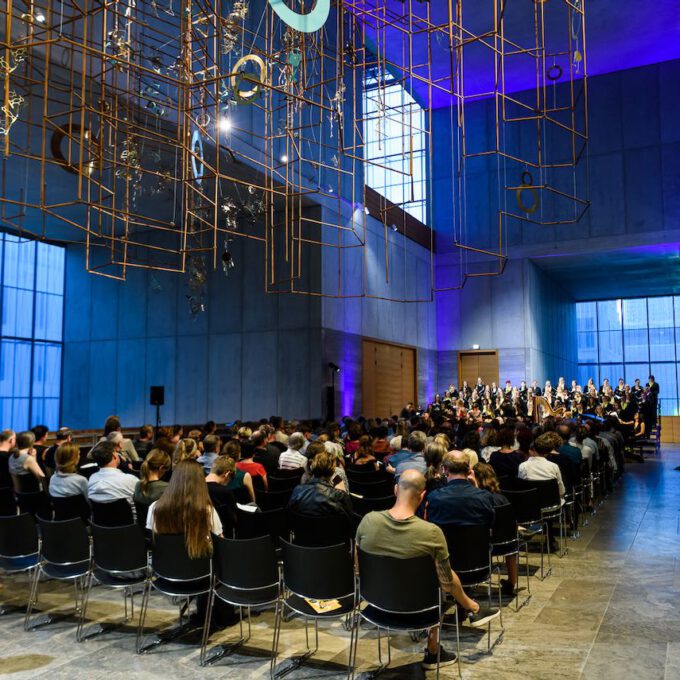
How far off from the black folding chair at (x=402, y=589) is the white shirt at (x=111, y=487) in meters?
2.55

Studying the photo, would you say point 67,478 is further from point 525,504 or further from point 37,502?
point 525,504

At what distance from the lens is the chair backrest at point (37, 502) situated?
576 cm

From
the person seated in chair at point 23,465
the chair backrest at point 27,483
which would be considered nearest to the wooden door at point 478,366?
the person seated in chair at point 23,465

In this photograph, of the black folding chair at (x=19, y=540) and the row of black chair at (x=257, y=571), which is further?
the black folding chair at (x=19, y=540)

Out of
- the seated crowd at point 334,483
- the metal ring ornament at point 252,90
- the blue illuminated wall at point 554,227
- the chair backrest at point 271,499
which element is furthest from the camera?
the blue illuminated wall at point 554,227

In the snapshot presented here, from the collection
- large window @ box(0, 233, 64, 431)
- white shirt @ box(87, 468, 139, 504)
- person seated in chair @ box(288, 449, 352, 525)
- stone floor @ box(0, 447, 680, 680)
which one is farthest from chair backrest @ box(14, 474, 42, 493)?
large window @ box(0, 233, 64, 431)

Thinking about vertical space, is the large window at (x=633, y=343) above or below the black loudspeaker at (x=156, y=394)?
above

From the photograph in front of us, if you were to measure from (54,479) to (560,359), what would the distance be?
24.6 m

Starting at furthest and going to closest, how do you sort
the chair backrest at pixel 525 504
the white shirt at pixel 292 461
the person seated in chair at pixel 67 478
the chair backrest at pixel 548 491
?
the white shirt at pixel 292 461
the chair backrest at pixel 548 491
the chair backrest at pixel 525 504
the person seated in chair at pixel 67 478

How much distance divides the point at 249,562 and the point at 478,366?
20376 millimetres

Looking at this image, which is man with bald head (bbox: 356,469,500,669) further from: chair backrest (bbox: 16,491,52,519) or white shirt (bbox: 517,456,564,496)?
chair backrest (bbox: 16,491,52,519)

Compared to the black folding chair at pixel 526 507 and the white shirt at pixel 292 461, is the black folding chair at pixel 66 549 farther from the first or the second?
the black folding chair at pixel 526 507

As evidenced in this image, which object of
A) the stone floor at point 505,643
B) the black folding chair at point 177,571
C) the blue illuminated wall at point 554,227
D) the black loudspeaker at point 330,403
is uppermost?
the blue illuminated wall at point 554,227

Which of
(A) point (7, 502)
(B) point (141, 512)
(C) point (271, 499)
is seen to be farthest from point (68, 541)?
(A) point (7, 502)
